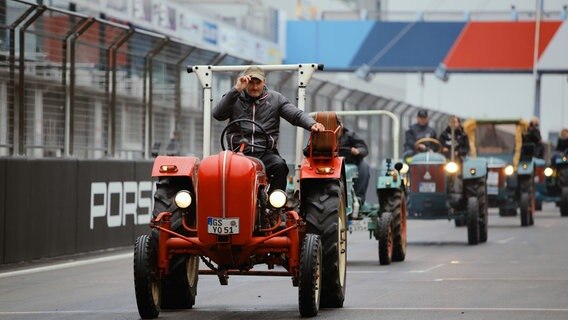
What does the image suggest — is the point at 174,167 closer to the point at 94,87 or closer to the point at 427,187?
the point at 94,87

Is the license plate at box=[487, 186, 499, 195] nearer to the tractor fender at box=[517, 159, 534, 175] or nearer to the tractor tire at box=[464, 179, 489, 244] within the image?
the tractor fender at box=[517, 159, 534, 175]

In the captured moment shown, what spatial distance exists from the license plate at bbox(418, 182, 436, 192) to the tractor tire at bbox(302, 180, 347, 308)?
1125 cm

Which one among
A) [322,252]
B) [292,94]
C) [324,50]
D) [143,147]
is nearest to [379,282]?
[322,252]

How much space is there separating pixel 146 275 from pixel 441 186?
42.4 feet

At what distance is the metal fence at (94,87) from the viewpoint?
17875 mm

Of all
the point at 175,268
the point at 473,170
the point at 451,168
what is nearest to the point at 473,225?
the point at 473,170

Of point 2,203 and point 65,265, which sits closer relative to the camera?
point 2,203

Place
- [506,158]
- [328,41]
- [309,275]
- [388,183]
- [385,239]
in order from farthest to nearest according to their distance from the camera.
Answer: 1. [328,41]
2. [506,158]
3. [388,183]
4. [385,239]
5. [309,275]

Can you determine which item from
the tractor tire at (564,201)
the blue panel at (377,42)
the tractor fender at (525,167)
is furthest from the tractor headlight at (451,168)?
the blue panel at (377,42)

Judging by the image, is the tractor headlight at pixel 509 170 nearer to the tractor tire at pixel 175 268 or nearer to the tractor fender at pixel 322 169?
the tractor fender at pixel 322 169

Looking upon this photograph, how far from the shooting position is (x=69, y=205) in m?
18.6

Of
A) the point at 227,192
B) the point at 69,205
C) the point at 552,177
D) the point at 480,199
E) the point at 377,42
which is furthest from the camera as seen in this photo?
the point at 377,42

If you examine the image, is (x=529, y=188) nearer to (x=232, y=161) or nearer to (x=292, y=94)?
(x=292, y=94)

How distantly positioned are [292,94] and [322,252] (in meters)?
14.9
